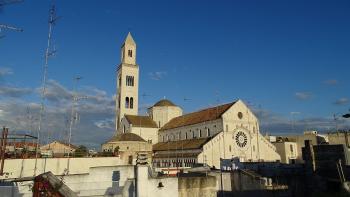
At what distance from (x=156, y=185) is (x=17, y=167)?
1048 inches

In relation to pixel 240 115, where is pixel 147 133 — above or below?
below

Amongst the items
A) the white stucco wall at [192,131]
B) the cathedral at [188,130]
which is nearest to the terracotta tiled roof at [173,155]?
the cathedral at [188,130]

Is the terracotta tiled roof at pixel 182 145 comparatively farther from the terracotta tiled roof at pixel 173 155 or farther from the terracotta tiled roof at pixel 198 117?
the terracotta tiled roof at pixel 198 117

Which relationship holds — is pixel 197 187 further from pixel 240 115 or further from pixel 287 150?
pixel 287 150

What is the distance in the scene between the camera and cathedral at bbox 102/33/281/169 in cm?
6406

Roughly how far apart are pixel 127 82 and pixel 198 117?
26.6 meters

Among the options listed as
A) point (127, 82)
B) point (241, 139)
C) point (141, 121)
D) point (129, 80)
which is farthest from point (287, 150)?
point (127, 82)

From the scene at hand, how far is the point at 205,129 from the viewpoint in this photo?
70250 mm

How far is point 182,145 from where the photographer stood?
231 ft

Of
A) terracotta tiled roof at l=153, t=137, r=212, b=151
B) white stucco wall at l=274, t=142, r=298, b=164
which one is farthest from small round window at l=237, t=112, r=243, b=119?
white stucco wall at l=274, t=142, r=298, b=164

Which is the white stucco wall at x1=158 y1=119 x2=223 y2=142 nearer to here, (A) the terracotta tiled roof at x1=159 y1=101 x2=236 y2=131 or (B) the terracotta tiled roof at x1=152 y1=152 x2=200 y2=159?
(A) the terracotta tiled roof at x1=159 y1=101 x2=236 y2=131

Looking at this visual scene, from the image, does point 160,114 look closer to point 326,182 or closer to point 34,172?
point 34,172

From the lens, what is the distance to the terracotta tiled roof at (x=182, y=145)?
64.9 m

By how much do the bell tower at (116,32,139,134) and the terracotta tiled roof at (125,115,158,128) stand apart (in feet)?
14.1
